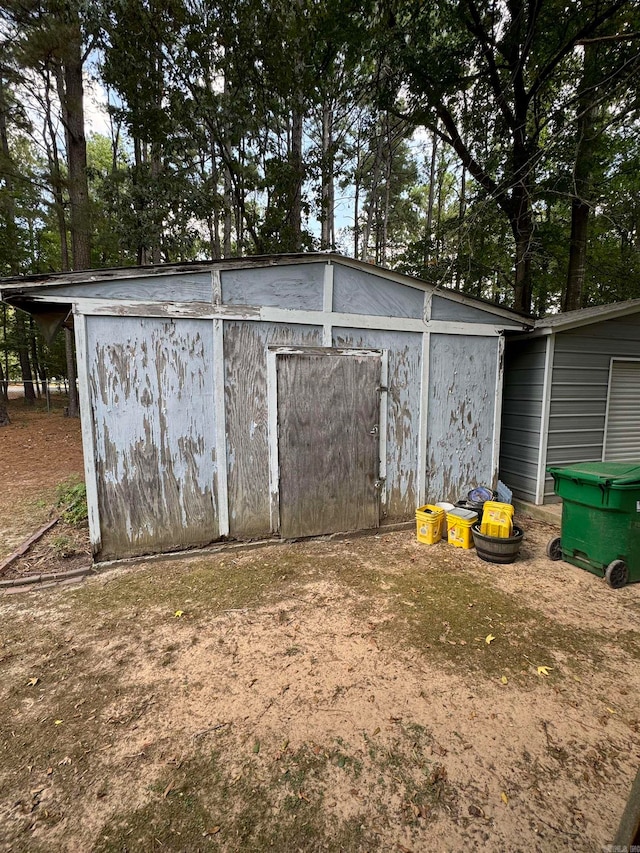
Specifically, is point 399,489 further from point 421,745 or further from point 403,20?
point 403,20

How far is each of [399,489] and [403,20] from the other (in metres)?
9.03

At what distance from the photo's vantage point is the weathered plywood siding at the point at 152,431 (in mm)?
3462

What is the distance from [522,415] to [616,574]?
9.14ft

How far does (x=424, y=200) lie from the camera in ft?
56.8

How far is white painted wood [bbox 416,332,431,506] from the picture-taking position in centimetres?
449

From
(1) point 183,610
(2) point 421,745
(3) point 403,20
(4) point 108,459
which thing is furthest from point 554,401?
(3) point 403,20

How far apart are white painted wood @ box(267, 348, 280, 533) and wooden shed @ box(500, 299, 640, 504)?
3705mm

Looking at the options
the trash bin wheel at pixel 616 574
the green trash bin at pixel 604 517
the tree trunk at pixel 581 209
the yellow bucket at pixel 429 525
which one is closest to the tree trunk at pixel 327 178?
the tree trunk at pixel 581 209

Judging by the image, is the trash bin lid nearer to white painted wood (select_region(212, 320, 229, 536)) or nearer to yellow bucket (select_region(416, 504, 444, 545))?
yellow bucket (select_region(416, 504, 444, 545))

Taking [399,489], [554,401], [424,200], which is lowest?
[399,489]

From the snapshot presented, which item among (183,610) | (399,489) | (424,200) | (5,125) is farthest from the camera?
(424,200)

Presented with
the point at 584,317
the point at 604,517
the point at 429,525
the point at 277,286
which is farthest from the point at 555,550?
the point at 277,286

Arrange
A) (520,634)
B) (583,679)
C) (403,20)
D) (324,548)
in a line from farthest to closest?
1. (403,20)
2. (324,548)
3. (520,634)
4. (583,679)

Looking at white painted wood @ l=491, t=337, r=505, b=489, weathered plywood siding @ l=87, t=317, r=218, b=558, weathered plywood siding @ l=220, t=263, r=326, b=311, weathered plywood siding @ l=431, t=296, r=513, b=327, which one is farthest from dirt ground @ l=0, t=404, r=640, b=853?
weathered plywood siding @ l=431, t=296, r=513, b=327
